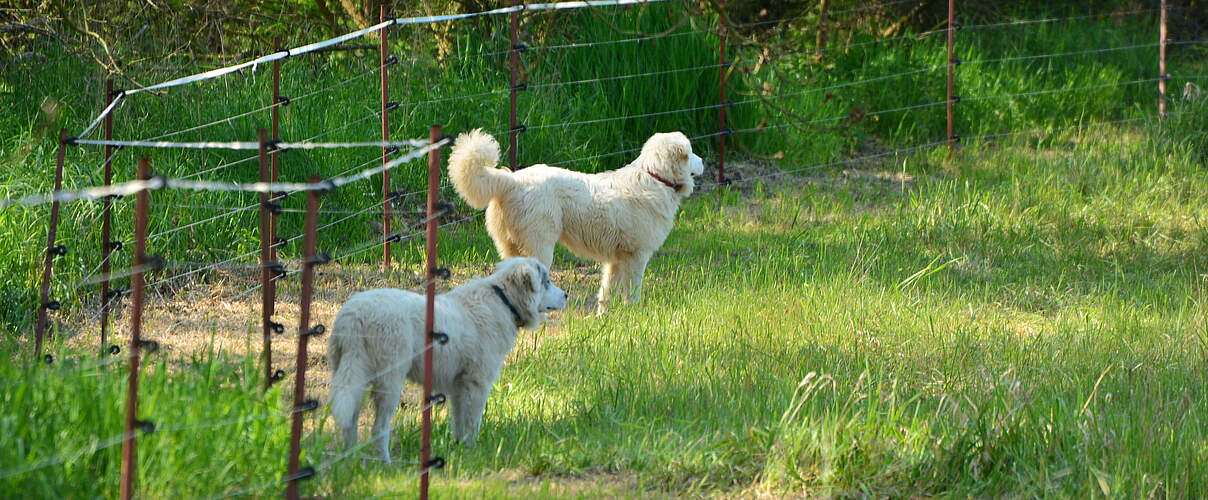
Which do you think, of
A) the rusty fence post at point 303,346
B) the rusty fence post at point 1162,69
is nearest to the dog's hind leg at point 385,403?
the rusty fence post at point 303,346

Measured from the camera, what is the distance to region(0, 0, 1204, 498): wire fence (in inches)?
157

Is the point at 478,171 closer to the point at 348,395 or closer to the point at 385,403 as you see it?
the point at 385,403

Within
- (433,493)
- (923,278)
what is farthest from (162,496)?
(923,278)

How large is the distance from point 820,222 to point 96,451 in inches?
280

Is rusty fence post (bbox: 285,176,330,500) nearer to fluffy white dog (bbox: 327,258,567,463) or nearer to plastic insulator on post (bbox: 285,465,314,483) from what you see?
plastic insulator on post (bbox: 285,465,314,483)

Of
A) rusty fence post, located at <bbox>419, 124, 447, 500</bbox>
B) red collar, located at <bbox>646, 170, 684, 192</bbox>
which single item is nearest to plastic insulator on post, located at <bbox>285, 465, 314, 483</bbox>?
rusty fence post, located at <bbox>419, 124, 447, 500</bbox>

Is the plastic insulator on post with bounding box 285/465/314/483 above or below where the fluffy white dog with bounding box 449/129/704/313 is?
below

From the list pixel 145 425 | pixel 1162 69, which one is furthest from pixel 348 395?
pixel 1162 69

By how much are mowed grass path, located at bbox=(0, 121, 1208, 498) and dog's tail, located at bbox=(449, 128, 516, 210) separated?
2.93ft

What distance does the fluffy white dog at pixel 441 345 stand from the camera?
497 cm

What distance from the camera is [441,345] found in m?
5.18

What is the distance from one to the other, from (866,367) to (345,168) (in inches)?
204

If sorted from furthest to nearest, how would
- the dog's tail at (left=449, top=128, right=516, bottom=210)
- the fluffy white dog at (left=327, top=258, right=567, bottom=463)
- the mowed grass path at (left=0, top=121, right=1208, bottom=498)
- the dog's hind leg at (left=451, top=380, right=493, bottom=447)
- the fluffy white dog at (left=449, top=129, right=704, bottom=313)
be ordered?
1. the fluffy white dog at (left=449, top=129, right=704, bottom=313)
2. the dog's tail at (left=449, top=128, right=516, bottom=210)
3. the dog's hind leg at (left=451, top=380, right=493, bottom=447)
4. the fluffy white dog at (left=327, top=258, right=567, bottom=463)
5. the mowed grass path at (left=0, top=121, right=1208, bottom=498)

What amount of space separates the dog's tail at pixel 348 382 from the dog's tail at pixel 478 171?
2.51m
